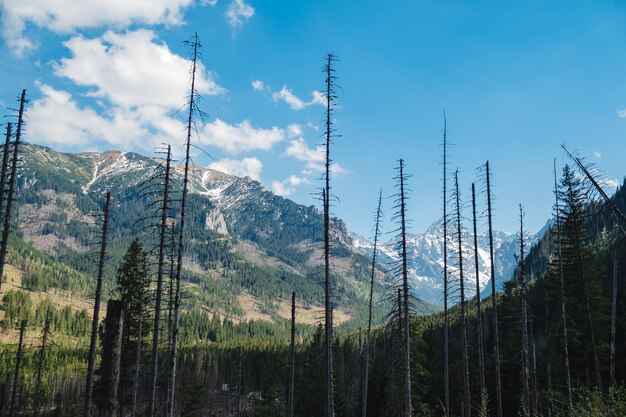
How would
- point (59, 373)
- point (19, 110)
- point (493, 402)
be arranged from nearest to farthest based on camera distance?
point (19, 110), point (493, 402), point (59, 373)

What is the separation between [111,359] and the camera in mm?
9984

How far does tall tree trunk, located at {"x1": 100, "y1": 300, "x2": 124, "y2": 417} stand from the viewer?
983 centimetres

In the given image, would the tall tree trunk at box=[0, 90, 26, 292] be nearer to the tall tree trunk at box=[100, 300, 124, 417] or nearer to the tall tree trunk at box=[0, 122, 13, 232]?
the tall tree trunk at box=[0, 122, 13, 232]

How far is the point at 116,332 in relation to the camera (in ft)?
33.3

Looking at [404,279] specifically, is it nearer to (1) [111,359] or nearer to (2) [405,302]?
(2) [405,302]

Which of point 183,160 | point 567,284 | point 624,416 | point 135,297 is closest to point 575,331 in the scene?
point 567,284

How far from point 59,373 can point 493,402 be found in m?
104

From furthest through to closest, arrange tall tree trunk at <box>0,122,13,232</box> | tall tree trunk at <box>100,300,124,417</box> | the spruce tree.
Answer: the spruce tree, tall tree trunk at <box>0,122,13,232</box>, tall tree trunk at <box>100,300,124,417</box>

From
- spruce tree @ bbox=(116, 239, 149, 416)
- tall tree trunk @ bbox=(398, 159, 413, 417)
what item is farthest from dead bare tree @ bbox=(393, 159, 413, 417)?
spruce tree @ bbox=(116, 239, 149, 416)

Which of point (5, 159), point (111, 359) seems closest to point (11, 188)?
point (5, 159)

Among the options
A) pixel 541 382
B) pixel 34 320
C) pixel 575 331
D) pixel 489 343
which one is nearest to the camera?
pixel 575 331

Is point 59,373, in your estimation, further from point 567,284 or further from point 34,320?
point 567,284

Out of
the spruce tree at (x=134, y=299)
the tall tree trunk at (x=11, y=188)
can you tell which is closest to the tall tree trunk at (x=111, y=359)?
the tall tree trunk at (x=11, y=188)

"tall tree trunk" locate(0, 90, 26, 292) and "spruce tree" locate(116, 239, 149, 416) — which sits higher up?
"tall tree trunk" locate(0, 90, 26, 292)
